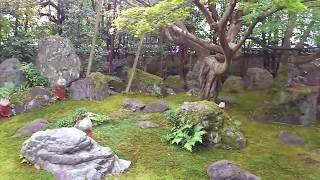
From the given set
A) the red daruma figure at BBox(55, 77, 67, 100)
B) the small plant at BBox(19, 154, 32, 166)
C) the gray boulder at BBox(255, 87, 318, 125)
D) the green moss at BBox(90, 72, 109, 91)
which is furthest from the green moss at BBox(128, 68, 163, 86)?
the small plant at BBox(19, 154, 32, 166)

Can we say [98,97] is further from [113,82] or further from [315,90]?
[315,90]

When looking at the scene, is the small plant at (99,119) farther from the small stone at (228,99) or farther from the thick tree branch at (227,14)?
the small stone at (228,99)

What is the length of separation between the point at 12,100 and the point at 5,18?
4.48m

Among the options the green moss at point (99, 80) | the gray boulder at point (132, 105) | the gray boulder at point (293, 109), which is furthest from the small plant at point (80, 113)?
the gray boulder at point (293, 109)

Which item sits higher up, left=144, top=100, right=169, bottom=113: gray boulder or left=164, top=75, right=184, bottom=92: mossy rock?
left=164, top=75, right=184, bottom=92: mossy rock

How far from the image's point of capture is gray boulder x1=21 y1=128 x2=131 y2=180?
8.20 m

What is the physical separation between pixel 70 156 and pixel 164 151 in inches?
95.8

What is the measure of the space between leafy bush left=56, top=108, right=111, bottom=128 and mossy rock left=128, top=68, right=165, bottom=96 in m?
3.67

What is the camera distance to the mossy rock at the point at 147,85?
14969 mm

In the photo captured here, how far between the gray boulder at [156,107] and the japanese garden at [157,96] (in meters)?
0.04

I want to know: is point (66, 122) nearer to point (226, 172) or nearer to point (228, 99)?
point (226, 172)

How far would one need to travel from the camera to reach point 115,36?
17.6 metres

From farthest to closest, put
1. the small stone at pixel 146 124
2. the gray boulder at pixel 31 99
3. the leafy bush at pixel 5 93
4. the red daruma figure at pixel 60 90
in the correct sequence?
the red daruma figure at pixel 60 90
the gray boulder at pixel 31 99
the leafy bush at pixel 5 93
the small stone at pixel 146 124

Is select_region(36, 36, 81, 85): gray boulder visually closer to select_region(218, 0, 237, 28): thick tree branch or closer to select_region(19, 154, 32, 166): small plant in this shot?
select_region(19, 154, 32, 166): small plant
